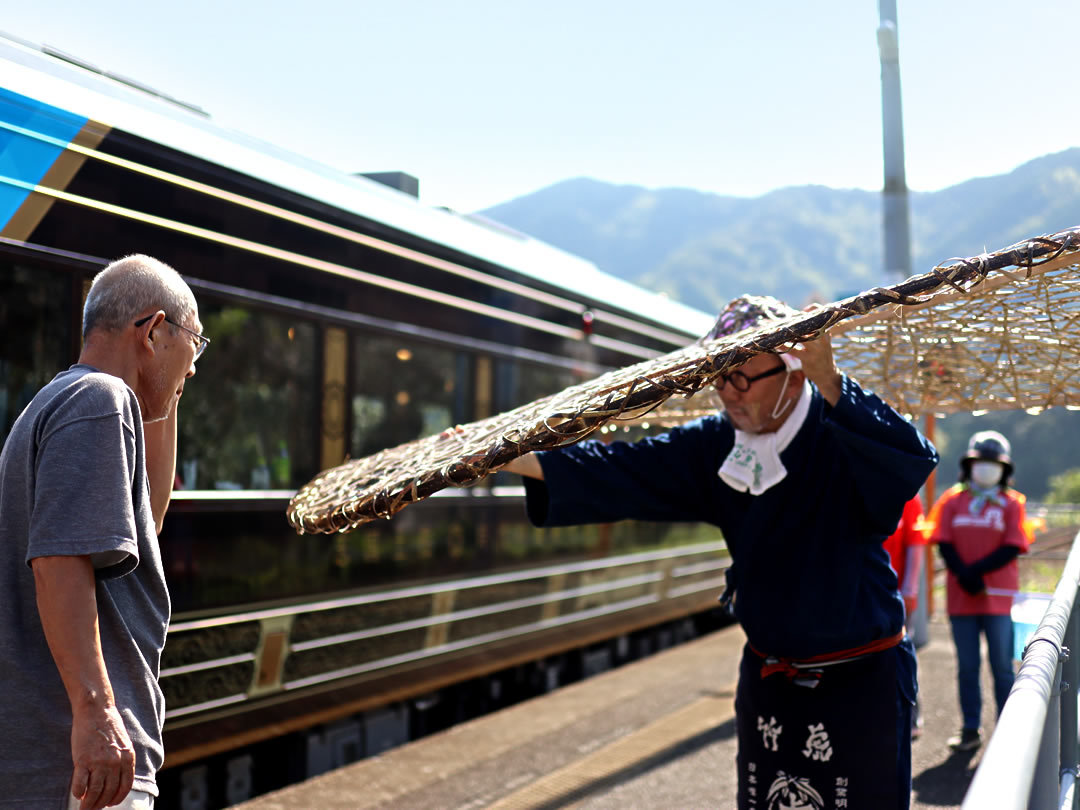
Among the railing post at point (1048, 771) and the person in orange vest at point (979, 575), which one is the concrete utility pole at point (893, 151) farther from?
the railing post at point (1048, 771)

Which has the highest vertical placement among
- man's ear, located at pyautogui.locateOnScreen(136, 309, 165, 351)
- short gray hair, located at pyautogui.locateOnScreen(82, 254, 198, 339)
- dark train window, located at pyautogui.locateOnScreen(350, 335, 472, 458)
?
dark train window, located at pyautogui.locateOnScreen(350, 335, 472, 458)

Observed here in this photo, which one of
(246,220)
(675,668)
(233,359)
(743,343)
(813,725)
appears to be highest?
(246,220)

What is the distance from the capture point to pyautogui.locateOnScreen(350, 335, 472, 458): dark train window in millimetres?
5520

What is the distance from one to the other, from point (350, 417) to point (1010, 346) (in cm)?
345

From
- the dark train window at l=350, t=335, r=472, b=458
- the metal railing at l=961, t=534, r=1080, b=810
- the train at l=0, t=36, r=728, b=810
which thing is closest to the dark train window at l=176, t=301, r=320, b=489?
the train at l=0, t=36, r=728, b=810

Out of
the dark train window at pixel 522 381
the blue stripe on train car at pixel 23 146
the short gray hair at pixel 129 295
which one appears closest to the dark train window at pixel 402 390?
the dark train window at pixel 522 381

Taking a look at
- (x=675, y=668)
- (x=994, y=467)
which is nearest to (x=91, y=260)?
(x=994, y=467)

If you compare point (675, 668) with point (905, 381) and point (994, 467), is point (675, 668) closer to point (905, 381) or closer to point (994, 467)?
point (994, 467)

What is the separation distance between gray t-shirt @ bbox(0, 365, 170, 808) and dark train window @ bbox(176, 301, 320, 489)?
2.62 meters

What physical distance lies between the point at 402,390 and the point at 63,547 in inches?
160

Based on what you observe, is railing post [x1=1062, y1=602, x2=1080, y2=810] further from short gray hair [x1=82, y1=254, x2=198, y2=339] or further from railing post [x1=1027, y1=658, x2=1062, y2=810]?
short gray hair [x1=82, y1=254, x2=198, y2=339]

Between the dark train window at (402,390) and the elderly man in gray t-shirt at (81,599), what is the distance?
3.50 meters

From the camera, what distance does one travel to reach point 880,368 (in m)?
3.09

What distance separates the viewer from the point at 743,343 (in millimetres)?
1927
